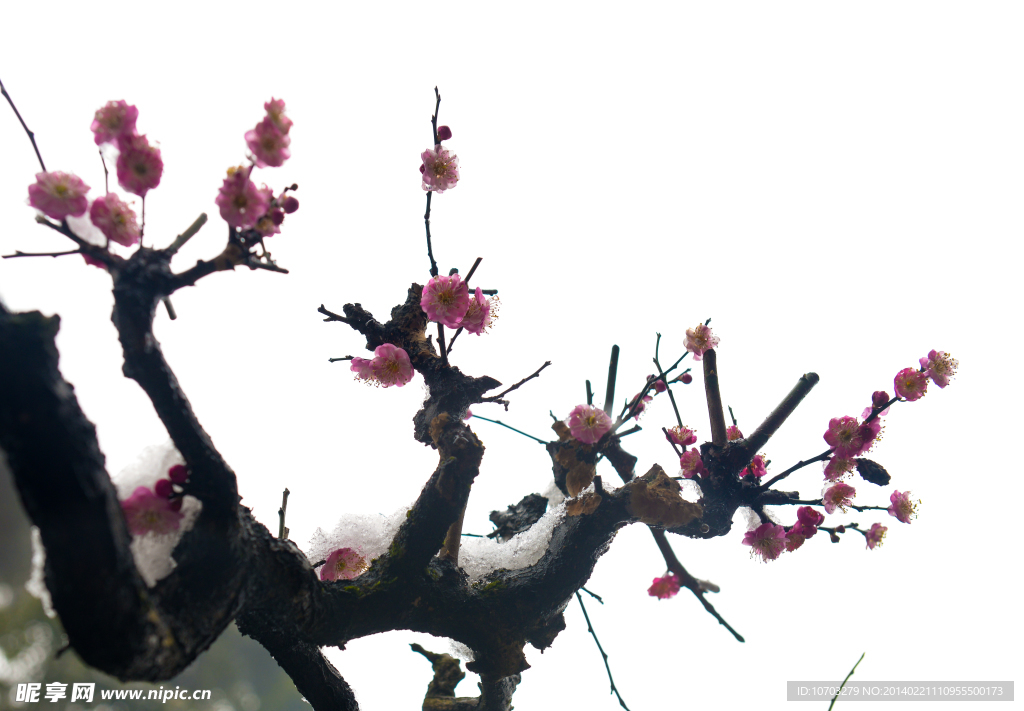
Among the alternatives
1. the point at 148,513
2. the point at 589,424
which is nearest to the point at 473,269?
the point at 589,424

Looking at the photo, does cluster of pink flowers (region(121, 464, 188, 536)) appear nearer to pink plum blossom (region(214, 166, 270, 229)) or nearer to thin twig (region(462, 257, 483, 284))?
pink plum blossom (region(214, 166, 270, 229))

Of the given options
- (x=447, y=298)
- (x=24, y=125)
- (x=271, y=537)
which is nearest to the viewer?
(x=24, y=125)

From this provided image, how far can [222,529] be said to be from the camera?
1272mm

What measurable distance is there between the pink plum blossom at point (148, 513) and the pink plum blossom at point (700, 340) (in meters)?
2.10

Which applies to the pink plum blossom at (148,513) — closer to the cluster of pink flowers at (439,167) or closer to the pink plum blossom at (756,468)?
the cluster of pink flowers at (439,167)

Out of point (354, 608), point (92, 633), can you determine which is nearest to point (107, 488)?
point (92, 633)

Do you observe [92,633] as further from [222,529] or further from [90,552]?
[222,529]

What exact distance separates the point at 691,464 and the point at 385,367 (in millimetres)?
1485

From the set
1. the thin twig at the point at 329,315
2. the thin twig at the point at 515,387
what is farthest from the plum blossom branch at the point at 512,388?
the thin twig at the point at 329,315

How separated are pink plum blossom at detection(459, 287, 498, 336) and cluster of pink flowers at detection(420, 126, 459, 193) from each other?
16.8 inches

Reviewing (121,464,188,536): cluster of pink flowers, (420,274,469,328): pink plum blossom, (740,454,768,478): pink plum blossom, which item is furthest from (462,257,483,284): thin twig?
(740,454,768,478): pink plum blossom

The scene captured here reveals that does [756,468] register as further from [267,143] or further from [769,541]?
[267,143]

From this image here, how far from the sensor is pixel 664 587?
2545 mm

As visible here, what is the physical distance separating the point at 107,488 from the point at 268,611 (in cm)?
78
